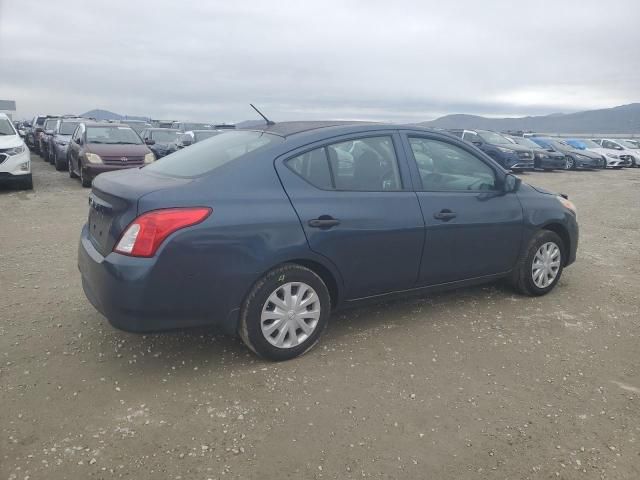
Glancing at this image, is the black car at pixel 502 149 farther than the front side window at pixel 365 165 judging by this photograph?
Yes

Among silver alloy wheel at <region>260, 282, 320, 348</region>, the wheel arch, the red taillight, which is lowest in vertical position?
silver alloy wheel at <region>260, 282, 320, 348</region>

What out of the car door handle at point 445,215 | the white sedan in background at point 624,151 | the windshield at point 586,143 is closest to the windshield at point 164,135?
the car door handle at point 445,215

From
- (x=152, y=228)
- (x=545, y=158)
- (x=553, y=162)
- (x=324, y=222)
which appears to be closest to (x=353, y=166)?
(x=324, y=222)

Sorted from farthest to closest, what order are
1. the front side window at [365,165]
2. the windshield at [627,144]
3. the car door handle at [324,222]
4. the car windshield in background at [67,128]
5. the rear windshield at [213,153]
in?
the windshield at [627,144]
the car windshield in background at [67,128]
the front side window at [365,165]
the rear windshield at [213,153]
the car door handle at [324,222]

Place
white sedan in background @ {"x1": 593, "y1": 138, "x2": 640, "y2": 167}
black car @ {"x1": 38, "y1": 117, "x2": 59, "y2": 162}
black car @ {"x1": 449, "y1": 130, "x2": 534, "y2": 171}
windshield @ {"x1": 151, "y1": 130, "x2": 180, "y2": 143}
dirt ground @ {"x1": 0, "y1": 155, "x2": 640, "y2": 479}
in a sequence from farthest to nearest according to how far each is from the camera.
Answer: white sedan in background @ {"x1": 593, "y1": 138, "x2": 640, "y2": 167} < black car @ {"x1": 449, "y1": 130, "x2": 534, "y2": 171} < windshield @ {"x1": 151, "y1": 130, "x2": 180, "y2": 143} < black car @ {"x1": 38, "y1": 117, "x2": 59, "y2": 162} < dirt ground @ {"x1": 0, "y1": 155, "x2": 640, "y2": 479}

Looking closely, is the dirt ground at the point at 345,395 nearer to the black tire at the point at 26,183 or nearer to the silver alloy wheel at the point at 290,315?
the silver alloy wheel at the point at 290,315

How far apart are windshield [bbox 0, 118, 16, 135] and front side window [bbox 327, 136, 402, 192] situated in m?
9.78

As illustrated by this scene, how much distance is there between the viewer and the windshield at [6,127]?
1063cm

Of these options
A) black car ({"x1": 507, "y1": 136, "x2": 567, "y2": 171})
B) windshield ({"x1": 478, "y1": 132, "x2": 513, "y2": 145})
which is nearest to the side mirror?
windshield ({"x1": 478, "y1": 132, "x2": 513, "y2": 145})

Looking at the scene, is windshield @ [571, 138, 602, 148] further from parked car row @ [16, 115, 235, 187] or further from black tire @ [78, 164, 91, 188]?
black tire @ [78, 164, 91, 188]

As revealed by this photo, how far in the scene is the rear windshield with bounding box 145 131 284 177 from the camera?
11.3ft

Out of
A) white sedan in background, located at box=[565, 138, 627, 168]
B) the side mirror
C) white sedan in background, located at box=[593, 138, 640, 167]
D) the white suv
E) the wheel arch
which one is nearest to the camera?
the side mirror

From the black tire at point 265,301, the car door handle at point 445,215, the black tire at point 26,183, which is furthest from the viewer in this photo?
the black tire at point 26,183

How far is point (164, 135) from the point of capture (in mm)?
17812
